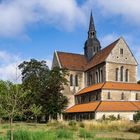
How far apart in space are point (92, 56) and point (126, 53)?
12.0m

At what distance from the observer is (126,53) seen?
206ft

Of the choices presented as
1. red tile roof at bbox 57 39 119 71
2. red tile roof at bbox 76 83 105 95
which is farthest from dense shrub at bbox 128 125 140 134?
red tile roof at bbox 57 39 119 71

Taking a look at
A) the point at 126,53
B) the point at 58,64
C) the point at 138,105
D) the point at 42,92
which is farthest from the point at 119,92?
the point at 58,64

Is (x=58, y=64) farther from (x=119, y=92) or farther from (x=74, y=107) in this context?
(x=119, y=92)

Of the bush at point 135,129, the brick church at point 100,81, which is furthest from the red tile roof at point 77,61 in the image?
the bush at point 135,129

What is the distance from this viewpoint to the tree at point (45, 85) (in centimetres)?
5812

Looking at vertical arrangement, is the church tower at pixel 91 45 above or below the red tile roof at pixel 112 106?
above

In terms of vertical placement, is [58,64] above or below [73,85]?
above

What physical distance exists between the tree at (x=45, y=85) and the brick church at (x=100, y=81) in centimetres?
438

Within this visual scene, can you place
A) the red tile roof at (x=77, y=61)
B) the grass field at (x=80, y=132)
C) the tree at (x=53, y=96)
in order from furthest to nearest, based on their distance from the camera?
the red tile roof at (x=77, y=61) < the tree at (x=53, y=96) < the grass field at (x=80, y=132)

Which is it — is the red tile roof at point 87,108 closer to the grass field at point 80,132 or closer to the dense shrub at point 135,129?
the grass field at point 80,132

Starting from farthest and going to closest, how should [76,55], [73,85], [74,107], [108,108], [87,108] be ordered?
[76,55] → [73,85] → [74,107] → [87,108] → [108,108]

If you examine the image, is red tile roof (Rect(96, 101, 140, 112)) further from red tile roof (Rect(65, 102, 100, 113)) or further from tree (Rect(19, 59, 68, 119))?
tree (Rect(19, 59, 68, 119))

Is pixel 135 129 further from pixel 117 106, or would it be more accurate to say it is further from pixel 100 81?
pixel 100 81
